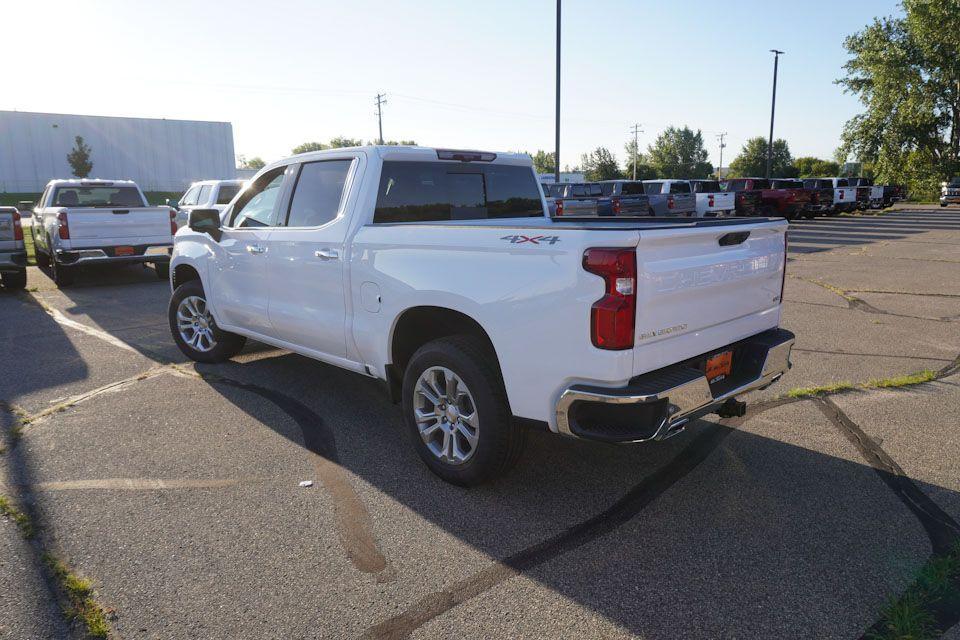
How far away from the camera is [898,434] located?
14.8 ft

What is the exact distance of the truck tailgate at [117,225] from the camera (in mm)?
11344

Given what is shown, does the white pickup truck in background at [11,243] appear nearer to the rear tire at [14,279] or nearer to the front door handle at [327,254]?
the rear tire at [14,279]

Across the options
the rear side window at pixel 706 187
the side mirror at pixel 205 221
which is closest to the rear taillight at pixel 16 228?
the side mirror at pixel 205 221

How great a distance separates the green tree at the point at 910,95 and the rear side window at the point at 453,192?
48.0 metres

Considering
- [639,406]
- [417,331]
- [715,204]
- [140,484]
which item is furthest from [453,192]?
[715,204]

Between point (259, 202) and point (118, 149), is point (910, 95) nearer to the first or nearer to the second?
point (259, 202)

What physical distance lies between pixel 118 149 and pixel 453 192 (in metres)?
86.5

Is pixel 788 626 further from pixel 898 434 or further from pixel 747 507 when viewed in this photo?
pixel 898 434

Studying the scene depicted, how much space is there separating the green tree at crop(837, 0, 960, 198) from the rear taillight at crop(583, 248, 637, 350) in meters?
49.9

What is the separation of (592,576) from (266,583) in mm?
1441

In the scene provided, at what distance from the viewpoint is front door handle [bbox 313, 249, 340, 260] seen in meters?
4.48

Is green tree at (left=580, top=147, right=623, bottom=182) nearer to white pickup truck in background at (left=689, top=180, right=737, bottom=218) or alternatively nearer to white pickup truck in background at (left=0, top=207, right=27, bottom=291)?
white pickup truck in background at (left=689, top=180, right=737, bottom=218)

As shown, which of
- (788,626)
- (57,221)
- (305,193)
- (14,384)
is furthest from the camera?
(57,221)

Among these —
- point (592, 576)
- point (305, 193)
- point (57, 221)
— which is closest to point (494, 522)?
point (592, 576)
